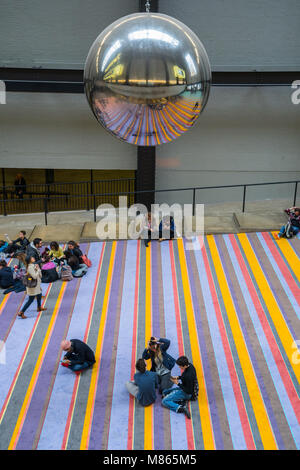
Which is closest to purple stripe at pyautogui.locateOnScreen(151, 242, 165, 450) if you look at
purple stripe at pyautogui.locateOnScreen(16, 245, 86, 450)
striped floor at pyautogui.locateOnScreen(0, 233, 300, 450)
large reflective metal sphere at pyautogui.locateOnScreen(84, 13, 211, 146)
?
striped floor at pyautogui.locateOnScreen(0, 233, 300, 450)

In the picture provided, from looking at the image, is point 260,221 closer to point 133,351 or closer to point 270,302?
point 270,302

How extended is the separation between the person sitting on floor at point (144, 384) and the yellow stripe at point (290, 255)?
4403mm

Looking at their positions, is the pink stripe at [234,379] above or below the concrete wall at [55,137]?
below

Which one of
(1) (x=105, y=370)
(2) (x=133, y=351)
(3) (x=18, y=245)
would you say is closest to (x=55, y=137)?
(3) (x=18, y=245)

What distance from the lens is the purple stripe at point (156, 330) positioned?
622 cm

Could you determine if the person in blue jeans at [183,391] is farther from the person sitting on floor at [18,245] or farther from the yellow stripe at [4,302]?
the person sitting on floor at [18,245]

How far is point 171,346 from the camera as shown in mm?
7910

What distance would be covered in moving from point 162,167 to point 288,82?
436 cm

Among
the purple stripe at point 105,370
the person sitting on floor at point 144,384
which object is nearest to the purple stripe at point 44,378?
the purple stripe at point 105,370

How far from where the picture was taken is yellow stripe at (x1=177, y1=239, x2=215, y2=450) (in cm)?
632

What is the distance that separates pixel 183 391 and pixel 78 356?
1736mm

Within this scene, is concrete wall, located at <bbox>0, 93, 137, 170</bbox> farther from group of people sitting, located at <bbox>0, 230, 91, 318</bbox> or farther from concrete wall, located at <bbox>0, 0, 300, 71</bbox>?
group of people sitting, located at <bbox>0, 230, 91, 318</bbox>
